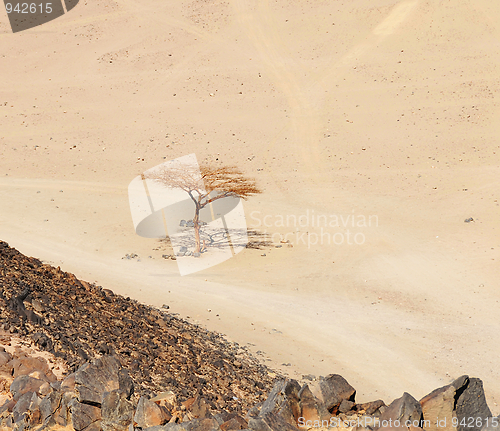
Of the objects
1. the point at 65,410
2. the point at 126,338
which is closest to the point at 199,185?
the point at 126,338

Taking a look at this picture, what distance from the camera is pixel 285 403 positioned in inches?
266

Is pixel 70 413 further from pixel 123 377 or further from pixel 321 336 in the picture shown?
pixel 321 336

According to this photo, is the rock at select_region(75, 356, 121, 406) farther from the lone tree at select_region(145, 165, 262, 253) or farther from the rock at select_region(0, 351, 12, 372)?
the lone tree at select_region(145, 165, 262, 253)

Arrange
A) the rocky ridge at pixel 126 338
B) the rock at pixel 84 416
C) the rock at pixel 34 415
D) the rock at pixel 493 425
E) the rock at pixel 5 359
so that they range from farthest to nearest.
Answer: the rocky ridge at pixel 126 338, the rock at pixel 5 359, the rock at pixel 34 415, the rock at pixel 84 416, the rock at pixel 493 425

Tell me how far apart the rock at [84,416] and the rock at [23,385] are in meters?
0.95

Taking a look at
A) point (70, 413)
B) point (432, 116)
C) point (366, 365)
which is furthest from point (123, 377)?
point (432, 116)

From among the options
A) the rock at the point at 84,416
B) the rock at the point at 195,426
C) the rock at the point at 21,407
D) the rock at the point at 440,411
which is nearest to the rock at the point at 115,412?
the rock at the point at 84,416

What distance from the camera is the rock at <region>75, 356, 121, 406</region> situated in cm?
673

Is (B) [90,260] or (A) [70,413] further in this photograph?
(B) [90,260]

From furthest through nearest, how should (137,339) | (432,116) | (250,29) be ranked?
(250,29)
(432,116)
(137,339)

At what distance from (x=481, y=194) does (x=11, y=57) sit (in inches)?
1312

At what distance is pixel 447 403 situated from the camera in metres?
6.49

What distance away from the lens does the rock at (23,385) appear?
732 centimetres

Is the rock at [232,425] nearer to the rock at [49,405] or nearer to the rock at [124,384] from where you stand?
the rock at [124,384]
